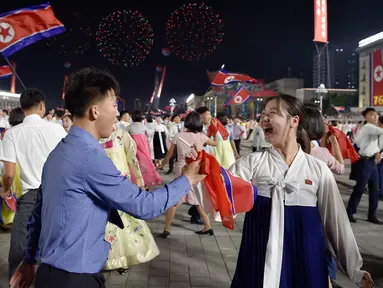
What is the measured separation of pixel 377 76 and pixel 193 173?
138 ft

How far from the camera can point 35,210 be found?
2332mm

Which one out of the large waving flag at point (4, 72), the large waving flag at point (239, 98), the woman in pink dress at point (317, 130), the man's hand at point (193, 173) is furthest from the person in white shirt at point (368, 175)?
the large waving flag at point (239, 98)

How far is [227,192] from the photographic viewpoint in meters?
2.62

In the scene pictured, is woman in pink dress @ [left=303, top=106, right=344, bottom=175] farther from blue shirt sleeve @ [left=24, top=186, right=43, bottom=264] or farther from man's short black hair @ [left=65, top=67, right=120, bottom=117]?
blue shirt sleeve @ [left=24, top=186, right=43, bottom=264]

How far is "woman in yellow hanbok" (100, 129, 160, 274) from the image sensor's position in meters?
4.82

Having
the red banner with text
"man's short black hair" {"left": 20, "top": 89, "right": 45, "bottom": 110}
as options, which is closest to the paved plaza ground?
"man's short black hair" {"left": 20, "top": 89, "right": 45, "bottom": 110}

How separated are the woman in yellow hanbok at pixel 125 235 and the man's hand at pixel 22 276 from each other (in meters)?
2.33

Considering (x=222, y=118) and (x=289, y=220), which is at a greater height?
(x=222, y=118)

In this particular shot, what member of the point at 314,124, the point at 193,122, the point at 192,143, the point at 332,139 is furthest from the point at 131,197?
the point at 193,122

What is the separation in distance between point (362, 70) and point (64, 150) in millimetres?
95795

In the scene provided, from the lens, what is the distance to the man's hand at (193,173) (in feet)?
7.40

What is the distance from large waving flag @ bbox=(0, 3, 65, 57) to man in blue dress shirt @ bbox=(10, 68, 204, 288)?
28.7 ft

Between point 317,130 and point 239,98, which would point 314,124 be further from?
point 239,98

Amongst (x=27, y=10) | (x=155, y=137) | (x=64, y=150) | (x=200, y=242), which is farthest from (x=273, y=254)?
(x=155, y=137)
